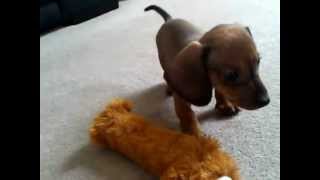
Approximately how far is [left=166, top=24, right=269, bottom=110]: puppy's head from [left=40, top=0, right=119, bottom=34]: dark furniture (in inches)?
49.3

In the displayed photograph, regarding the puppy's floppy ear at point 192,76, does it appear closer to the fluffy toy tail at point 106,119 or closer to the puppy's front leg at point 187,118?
the puppy's front leg at point 187,118

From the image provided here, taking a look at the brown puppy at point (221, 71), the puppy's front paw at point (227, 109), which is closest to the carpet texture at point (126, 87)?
the puppy's front paw at point (227, 109)

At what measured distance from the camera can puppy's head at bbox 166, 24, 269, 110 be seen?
887 mm

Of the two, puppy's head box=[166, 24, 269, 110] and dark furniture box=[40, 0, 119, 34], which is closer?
puppy's head box=[166, 24, 269, 110]

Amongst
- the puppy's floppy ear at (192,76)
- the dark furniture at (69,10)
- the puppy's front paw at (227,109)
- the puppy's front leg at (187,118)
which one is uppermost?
the puppy's floppy ear at (192,76)

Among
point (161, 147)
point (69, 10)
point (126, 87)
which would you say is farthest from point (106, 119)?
point (69, 10)

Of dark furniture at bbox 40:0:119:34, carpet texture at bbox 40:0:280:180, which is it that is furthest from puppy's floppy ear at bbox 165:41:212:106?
dark furniture at bbox 40:0:119:34

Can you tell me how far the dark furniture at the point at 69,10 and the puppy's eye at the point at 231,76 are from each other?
135 centimetres

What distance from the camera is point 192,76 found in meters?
0.95

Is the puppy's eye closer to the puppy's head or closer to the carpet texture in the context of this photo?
the puppy's head

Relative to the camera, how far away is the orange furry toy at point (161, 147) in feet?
2.79

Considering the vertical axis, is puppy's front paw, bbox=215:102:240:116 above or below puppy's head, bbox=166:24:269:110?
below
